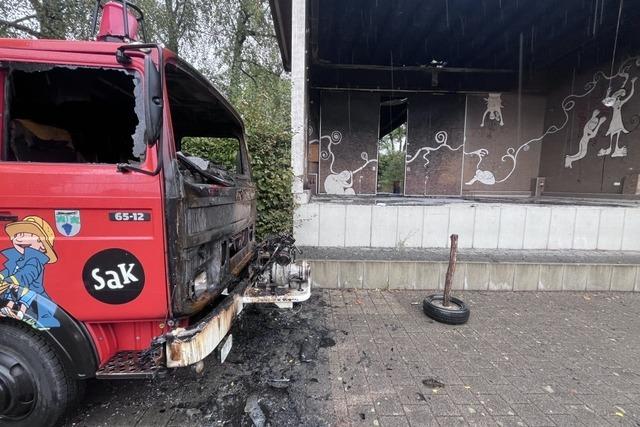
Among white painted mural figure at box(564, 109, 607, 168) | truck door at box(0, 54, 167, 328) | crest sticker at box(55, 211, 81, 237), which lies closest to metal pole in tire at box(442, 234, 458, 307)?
truck door at box(0, 54, 167, 328)

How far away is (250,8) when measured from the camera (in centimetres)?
1226

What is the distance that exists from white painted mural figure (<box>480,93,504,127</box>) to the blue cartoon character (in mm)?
12806

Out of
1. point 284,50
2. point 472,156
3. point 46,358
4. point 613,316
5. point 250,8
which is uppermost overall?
point 250,8

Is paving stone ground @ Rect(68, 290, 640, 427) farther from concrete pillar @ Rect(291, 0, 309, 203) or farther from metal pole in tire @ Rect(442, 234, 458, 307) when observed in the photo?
concrete pillar @ Rect(291, 0, 309, 203)

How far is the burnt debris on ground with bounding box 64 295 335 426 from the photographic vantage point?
2332 millimetres

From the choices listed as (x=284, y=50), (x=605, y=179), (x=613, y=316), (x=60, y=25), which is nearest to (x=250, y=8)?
(x=284, y=50)

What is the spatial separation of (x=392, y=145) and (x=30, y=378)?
28288mm

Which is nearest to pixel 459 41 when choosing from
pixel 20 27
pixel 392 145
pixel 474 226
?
pixel 474 226

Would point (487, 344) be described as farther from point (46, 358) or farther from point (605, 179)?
point (605, 179)

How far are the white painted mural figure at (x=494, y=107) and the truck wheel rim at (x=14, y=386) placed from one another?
13119mm

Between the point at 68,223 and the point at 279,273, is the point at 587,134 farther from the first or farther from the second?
the point at 68,223

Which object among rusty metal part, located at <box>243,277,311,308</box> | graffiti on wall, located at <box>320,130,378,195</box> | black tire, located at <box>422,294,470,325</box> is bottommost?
black tire, located at <box>422,294,470,325</box>

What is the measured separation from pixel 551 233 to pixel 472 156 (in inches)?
251

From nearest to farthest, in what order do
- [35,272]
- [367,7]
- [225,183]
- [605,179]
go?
[35,272] < [225,183] < [367,7] < [605,179]
